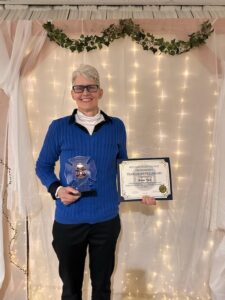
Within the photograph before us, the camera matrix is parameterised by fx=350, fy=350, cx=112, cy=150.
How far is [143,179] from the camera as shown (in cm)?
167

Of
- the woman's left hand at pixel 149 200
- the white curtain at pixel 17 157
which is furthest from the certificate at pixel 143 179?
the white curtain at pixel 17 157

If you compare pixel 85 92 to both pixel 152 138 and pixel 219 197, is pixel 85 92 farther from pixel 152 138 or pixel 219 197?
pixel 219 197

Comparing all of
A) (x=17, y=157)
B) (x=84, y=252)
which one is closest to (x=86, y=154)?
(x=84, y=252)

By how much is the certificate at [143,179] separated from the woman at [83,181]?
0.04 m

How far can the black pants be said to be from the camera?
5.11 feet

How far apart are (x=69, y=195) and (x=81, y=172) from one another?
11cm

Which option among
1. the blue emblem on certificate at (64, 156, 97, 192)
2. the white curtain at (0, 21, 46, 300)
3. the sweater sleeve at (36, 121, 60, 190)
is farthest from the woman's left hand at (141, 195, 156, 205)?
the white curtain at (0, 21, 46, 300)

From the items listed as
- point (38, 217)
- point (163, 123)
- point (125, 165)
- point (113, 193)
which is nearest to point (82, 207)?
point (113, 193)

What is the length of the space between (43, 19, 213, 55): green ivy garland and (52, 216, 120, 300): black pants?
40.2 inches

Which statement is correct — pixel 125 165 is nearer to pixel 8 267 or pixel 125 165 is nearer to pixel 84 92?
pixel 84 92

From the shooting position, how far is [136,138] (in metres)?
2.15

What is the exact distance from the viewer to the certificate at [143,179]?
1637 mm

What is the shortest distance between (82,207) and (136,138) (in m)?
0.75

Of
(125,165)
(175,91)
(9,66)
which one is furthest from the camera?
(175,91)
